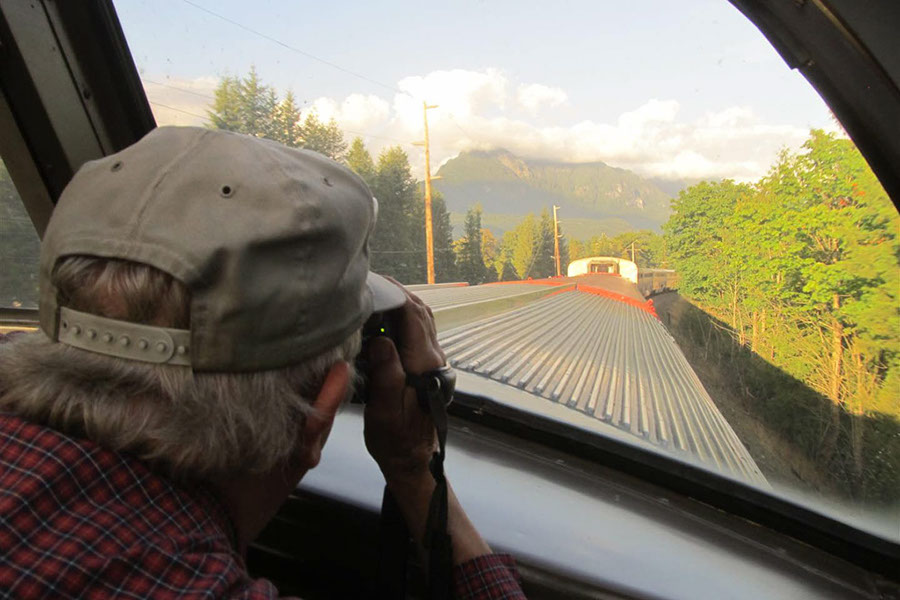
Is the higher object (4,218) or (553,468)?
(4,218)

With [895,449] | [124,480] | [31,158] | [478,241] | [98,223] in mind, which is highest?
[31,158]

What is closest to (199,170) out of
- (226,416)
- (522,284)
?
(226,416)

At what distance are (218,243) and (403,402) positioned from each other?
621mm

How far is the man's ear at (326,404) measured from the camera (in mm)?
971

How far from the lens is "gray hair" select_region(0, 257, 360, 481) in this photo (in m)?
0.82

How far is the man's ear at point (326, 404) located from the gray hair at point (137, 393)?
10cm

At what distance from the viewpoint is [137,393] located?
832mm

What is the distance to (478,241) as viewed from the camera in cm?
211

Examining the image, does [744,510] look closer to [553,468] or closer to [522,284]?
[553,468]

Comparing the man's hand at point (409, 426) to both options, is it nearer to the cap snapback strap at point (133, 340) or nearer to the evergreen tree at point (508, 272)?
the cap snapback strap at point (133, 340)

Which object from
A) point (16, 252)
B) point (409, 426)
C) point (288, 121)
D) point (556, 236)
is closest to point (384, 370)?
point (409, 426)

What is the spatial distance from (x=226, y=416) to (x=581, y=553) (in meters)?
1.00

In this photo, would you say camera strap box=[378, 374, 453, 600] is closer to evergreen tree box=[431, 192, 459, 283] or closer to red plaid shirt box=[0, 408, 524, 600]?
red plaid shirt box=[0, 408, 524, 600]

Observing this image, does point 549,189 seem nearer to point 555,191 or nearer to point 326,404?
point 555,191
